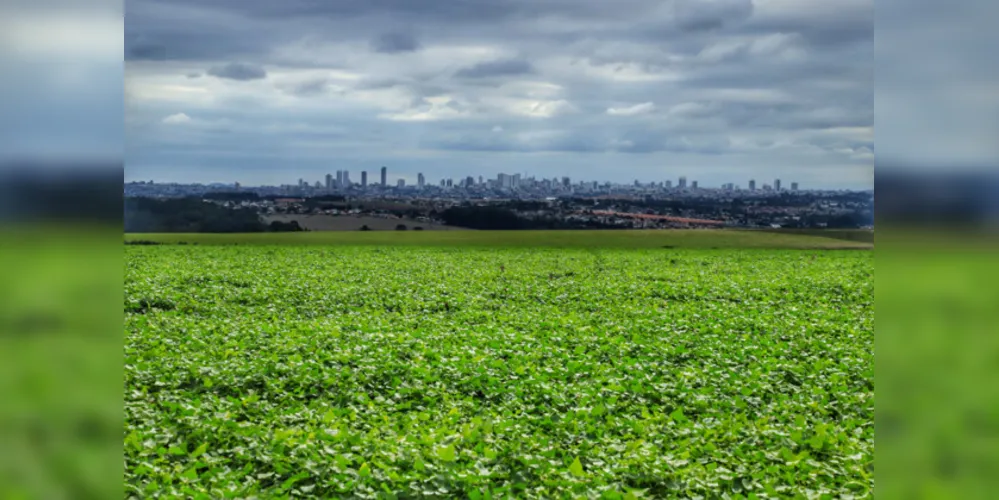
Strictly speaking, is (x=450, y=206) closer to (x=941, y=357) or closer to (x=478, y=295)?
(x=478, y=295)

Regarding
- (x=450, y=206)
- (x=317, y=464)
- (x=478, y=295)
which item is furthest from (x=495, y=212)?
(x=317, y=464)

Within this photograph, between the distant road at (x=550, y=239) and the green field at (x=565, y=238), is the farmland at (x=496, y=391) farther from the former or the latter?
the green field at (x=565, y=238)

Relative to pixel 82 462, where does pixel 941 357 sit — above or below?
above

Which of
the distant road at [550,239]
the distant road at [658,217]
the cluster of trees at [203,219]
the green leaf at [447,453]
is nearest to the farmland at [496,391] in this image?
the green leaf at [447,453]

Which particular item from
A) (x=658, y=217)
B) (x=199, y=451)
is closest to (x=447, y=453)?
(x=199, y=451)

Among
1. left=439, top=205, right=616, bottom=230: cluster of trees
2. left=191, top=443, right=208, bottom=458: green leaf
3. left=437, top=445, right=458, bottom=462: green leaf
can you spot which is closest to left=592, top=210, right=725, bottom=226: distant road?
left=439, top=205, right=616, bottom=230: cluster of trees

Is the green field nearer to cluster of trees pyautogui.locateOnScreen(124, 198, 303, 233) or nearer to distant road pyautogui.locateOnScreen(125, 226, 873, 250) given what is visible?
distant road pyautogui.locateOnScreen(125, 226, 873, 250)
